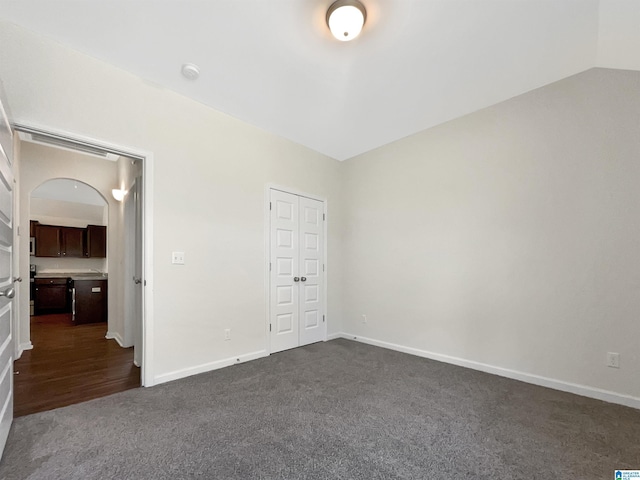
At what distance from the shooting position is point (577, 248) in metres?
2.58

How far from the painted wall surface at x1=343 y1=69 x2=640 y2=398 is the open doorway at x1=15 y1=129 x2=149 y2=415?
3180mm

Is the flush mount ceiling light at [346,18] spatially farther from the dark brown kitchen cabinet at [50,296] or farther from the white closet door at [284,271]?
the dark brown kitchen cabinet at [50,296]

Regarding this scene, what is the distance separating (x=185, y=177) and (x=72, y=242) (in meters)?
6.71

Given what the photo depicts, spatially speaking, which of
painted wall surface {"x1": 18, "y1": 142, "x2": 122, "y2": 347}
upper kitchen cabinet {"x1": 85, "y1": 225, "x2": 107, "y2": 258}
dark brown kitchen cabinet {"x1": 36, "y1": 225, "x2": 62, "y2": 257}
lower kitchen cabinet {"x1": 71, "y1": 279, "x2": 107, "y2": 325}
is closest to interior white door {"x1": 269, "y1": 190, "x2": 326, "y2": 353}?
painted wall surface {"x1": 18, "y1": 142, "x2": 122, "y2": 347}

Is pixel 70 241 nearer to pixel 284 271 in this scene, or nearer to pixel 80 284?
pixel 80 284

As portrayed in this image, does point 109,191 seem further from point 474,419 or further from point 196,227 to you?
point 474,419

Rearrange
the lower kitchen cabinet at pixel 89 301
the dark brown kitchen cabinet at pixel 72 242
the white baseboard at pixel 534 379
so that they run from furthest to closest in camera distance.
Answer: the dark brown kitchen cabinet at pixel 72 242, the lower kitchen cabinet at pixel 89 301, the white baseboard at pixel 534 379

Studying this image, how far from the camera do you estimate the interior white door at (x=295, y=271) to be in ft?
12.2

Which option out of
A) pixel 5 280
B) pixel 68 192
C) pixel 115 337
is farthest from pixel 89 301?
pixel 5 280

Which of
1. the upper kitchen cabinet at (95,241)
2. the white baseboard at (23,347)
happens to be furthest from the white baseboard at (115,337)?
the upper kitchen cabinet at (95,241)

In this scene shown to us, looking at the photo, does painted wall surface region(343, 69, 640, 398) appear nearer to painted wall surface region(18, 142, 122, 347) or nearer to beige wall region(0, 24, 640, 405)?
beige wall region(0, 24, 640, 405)

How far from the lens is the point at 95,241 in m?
7.32

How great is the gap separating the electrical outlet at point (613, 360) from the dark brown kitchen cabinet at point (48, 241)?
10.3 meters

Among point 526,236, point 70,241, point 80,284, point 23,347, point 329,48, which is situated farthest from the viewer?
point 70,241
